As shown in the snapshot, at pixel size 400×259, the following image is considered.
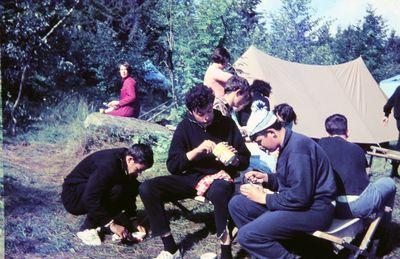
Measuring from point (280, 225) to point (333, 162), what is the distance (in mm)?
767

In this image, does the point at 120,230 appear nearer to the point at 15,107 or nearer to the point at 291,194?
the point at 291,194

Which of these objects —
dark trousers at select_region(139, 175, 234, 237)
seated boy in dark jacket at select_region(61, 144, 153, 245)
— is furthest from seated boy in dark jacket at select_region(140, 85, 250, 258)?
seated boy in dark jacket at select_region(61, 144, 153, 245)

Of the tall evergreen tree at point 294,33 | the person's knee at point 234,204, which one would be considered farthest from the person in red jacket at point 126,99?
the tall evergreen tree at point 294,33

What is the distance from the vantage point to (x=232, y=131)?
3.80m

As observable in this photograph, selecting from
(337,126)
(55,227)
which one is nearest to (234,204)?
(337,126)

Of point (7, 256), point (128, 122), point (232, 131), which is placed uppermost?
point (232, 131)

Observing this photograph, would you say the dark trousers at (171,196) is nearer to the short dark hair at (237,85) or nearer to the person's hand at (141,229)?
the person's hand at (141,229)

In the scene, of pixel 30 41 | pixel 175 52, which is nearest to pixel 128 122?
pixel 175 52

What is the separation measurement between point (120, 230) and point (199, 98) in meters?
1.32

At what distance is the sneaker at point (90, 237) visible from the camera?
3.65 meters

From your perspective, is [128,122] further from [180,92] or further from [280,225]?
[280,225]

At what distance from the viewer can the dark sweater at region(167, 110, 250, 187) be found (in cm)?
370

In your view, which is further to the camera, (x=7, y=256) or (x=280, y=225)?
(x=7, y=256)

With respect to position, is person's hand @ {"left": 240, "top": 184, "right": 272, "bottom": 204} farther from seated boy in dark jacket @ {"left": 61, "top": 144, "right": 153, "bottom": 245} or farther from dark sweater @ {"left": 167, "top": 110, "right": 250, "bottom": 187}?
seated boy in dark jacket @ {"left": 61, "top": 144, "right": 153, "bottom": 245}
